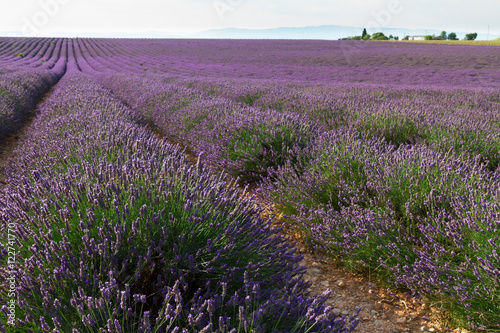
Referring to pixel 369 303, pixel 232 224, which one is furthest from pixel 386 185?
pixel 232 224

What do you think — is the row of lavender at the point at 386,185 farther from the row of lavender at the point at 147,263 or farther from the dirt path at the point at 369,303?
the row of lavender at the point at 147,263

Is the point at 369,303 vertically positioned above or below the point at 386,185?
below

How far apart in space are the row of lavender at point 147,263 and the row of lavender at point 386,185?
0.77m

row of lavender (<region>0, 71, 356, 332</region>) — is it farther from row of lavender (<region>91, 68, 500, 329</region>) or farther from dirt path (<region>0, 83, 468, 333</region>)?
row of lavender (<region>91, 68, 500, 329</region>)

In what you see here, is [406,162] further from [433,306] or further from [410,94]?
[410,94]

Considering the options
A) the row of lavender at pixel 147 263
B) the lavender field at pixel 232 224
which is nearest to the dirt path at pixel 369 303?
the lavender field at pixel 232 224

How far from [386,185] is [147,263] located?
1.93m

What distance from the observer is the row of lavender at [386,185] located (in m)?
1.80

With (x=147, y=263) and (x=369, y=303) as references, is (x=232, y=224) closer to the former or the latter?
(x=147, y=263)

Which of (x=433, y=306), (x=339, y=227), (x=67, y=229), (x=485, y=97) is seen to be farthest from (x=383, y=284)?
(x=485, y=97)

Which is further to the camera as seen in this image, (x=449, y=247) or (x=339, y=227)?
(x=339, y=227)

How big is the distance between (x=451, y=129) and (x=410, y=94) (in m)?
4.59

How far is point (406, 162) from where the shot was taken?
2.81 m

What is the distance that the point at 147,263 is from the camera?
1.36 meters
